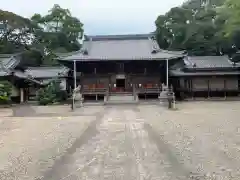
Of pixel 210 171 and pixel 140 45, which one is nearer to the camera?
pixel 210 171

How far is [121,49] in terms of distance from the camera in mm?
39875

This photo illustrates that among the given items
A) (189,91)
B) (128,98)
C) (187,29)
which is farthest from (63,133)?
(187,29)

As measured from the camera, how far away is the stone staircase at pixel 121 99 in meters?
32.7

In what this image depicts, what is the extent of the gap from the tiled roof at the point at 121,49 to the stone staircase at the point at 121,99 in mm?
3889

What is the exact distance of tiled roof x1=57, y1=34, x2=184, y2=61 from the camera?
117 feet

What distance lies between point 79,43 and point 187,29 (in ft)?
77.2

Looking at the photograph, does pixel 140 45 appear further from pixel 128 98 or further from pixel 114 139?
pixel 114 139

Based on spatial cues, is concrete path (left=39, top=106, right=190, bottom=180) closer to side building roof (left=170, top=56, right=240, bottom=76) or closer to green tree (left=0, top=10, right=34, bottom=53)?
side building roof (left=170, top=56, right=240, bottom=76)

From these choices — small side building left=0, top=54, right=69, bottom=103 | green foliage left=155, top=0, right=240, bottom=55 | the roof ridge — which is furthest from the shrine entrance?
green foliage left=155, top=0, right=240, bottom=55

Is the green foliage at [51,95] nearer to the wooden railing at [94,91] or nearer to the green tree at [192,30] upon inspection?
the wooden railing at [94,91]

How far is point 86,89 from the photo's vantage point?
1411 inches

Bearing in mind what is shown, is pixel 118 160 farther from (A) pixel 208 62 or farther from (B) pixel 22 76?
(A) pixel 208 62

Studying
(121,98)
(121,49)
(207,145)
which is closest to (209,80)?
(121,49)

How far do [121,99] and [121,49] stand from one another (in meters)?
8.34
